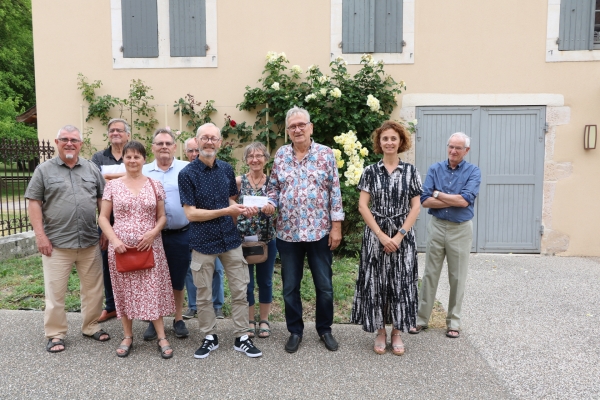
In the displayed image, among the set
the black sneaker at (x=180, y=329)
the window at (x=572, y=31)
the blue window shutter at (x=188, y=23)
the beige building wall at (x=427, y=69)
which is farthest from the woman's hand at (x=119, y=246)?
the window at (x=572, y=31)

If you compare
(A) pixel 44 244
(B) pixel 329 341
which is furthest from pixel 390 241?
(A) pixel 44 244

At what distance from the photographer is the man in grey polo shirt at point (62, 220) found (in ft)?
11.7

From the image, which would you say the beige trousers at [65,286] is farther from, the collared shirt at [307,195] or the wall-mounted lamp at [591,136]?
the wall-mounted lamp at [591,136]

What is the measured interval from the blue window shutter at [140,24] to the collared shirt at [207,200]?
455 centimetres

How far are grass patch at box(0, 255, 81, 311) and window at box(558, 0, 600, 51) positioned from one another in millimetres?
7490

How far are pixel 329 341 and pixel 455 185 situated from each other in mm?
1723

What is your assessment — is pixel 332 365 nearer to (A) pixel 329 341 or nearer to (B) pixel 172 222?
(A) pixel 329 341

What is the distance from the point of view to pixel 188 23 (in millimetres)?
7051

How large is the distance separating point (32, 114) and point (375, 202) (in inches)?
809

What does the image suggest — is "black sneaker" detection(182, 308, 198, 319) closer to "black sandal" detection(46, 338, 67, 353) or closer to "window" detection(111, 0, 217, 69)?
"black sandal" detection(46, 338, 67, 353)

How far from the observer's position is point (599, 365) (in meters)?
3.33

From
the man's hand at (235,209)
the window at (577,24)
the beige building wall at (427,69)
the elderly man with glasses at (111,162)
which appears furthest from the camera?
the beige building wall at (427,69)

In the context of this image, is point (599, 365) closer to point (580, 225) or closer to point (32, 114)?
point (580, 225)

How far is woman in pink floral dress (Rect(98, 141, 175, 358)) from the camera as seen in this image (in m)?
3.44
